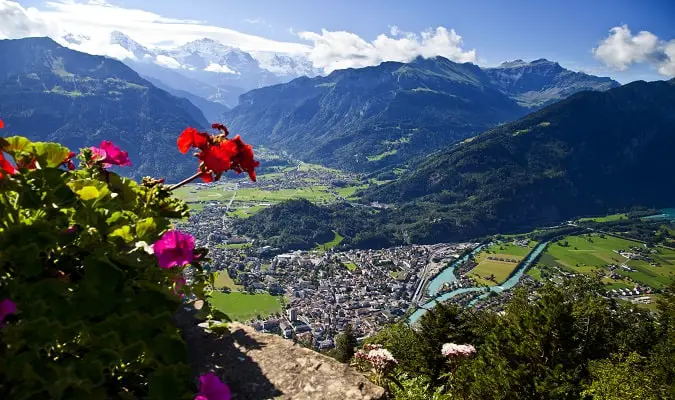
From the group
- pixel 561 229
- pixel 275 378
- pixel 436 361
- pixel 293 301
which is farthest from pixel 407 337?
pixel 561 229

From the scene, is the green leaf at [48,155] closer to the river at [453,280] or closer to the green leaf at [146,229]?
the green leaf at [146,229]

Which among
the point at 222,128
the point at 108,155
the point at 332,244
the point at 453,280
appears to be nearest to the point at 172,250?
the point at 222,128

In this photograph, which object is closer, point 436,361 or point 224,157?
point 224,157

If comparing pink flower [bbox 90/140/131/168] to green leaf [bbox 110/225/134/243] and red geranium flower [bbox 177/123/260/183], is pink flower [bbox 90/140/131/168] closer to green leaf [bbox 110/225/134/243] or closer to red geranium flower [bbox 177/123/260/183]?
red geranium flower [bbox 177/123/260/183]

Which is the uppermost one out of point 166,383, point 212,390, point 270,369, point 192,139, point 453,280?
point 192,139

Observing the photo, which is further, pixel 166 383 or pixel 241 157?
pixel 241 157

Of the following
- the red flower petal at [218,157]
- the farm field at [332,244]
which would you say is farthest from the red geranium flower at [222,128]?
the farm field at [332,244]

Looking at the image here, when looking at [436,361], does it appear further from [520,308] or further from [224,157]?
[224,157]

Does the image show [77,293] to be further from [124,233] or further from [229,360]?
[229,360]
